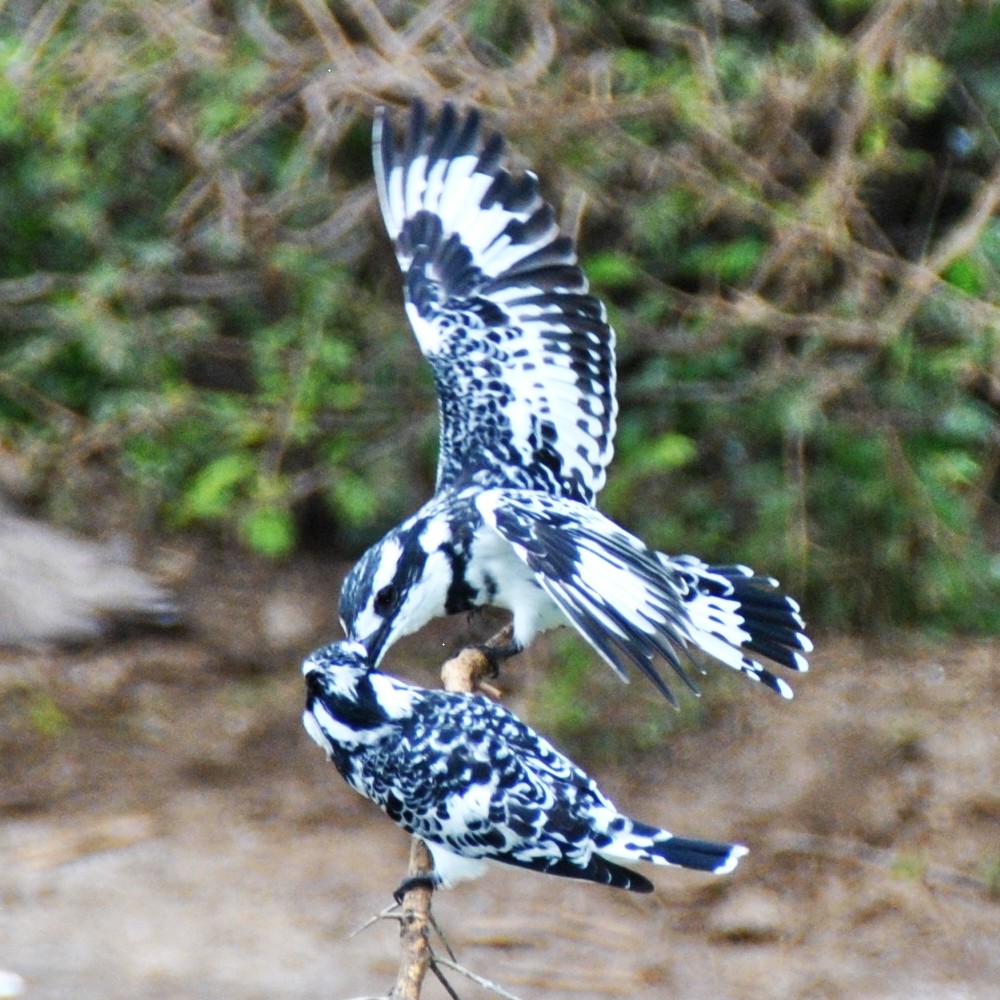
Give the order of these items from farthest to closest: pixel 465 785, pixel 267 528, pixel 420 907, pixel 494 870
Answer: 1. pixel 267 528
2. pixel 494 870
3. pixel 465 785
4. pixel 420 907

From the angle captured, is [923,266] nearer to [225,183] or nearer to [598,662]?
[598,662]

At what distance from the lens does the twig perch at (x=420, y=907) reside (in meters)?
2.33

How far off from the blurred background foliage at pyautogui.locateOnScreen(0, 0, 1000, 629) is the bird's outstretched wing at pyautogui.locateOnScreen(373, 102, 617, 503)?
0.74 m

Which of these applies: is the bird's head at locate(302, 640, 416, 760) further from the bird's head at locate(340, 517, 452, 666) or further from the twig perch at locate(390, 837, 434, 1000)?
the twig perch at locate(390, 837, 434, 1000)

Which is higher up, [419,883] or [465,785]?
[465,785]

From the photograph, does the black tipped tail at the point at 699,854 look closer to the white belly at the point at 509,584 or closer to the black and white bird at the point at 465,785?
the black and white bird at the point at 465,785

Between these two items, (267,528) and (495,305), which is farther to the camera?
(267,528)

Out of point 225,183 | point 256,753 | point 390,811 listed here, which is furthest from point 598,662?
point 390,811

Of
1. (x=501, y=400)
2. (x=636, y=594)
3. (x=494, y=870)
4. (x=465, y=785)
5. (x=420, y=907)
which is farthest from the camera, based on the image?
(x=494, y=870)

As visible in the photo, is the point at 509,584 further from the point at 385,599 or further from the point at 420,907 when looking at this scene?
the point at 420,907

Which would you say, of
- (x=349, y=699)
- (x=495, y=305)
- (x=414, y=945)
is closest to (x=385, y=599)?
(x=349, y=699)

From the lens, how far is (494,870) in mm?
4504

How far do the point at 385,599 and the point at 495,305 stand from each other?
2.89ft

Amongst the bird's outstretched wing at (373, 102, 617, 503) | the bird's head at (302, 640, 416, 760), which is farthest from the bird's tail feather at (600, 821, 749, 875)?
the bird's outstretched wing at (373, 102, 617, 503)
